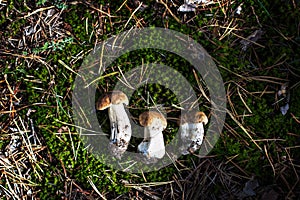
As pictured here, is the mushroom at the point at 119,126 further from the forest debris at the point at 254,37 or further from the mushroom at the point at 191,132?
the forest debris at the point at 254,37

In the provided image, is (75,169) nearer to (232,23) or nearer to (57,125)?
(57,125)

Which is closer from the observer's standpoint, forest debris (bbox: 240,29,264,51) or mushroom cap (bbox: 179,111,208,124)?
mushroom cap (bbox: 179,111,208,124)

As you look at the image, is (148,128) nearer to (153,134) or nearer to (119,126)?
(153,134)

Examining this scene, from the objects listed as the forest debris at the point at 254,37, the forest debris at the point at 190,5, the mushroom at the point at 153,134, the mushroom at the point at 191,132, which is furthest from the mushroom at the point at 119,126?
the forest debris at the point at 254,37

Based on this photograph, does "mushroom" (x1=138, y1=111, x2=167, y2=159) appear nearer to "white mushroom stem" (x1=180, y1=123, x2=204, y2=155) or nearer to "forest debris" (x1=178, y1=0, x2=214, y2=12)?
"white mushroom stem" (x1=180, y1=123, x2=204, y2=155)

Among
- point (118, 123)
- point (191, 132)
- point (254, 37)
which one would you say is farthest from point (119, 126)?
point (254, 37)

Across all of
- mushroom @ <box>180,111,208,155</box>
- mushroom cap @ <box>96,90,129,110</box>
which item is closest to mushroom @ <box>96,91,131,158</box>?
mushroom cap @ <box>96,90,129,110</box>
